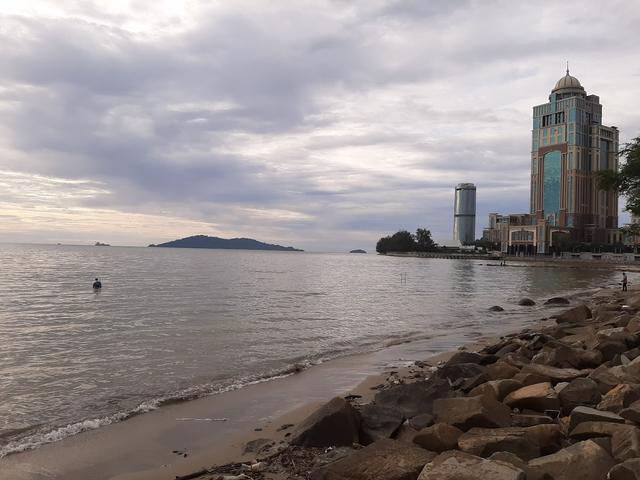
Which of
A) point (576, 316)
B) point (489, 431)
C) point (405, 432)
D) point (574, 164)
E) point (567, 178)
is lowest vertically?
point (405, 432)

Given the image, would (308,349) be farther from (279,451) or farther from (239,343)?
(279,451)

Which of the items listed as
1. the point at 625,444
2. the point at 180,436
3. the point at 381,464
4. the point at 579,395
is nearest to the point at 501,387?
the point at 579,395

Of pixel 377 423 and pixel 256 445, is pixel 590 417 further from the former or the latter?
pixel 256 445

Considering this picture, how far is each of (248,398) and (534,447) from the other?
259 inches

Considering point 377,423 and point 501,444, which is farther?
point 377,423

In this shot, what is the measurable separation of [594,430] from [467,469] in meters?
2.13

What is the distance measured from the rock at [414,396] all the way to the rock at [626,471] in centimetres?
375

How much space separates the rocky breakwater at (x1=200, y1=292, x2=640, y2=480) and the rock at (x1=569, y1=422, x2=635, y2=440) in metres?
0.01

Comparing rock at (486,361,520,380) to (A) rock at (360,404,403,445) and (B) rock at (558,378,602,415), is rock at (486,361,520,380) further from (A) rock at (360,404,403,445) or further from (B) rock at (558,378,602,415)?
(A) rock at (360,404,403,445)

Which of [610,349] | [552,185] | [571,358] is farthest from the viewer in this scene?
[552,185]

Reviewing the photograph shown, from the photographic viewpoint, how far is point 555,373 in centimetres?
848

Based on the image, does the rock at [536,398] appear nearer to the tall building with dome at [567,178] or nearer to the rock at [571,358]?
the rock at [571,358]

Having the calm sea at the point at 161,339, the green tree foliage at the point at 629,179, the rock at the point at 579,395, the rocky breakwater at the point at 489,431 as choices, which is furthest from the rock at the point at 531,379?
the green tree foliage at the point at 629,179

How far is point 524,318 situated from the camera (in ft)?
86.8
